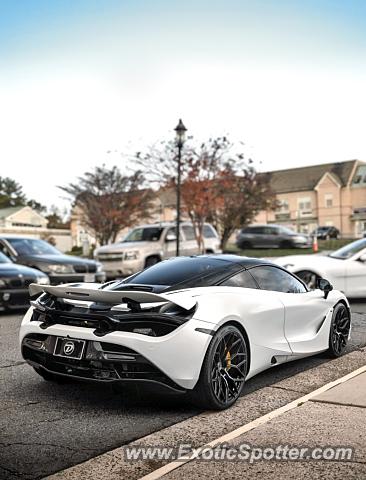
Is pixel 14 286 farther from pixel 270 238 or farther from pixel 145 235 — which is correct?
pixel 270 238

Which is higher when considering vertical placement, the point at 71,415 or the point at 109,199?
the point at 109,199

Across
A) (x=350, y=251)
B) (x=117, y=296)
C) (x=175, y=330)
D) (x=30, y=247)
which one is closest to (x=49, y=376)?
(x=117, y=296)

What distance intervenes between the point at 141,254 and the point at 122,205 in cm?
2108

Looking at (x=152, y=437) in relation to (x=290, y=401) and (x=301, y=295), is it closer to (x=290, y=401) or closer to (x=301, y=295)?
(x=290, y=401)

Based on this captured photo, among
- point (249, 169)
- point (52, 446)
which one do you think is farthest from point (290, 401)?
point (249, 169)

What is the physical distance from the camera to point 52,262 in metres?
13.1

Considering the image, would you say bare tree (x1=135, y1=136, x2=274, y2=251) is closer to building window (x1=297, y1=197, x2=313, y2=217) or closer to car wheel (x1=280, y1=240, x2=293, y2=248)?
car wheel (x1=280, y1=240, x2=293, y2=248)

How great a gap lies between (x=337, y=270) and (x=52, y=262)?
6241 mm

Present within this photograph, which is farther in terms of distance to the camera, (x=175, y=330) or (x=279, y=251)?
(x=279, y=251)

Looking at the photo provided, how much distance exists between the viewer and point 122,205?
38.4 metres

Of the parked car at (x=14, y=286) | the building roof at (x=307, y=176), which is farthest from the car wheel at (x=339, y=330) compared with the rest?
the building roof at (x=307, y=176)

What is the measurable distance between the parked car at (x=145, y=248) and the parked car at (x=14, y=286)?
21.0 feet

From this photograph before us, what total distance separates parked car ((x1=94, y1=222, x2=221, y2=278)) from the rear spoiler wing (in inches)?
483

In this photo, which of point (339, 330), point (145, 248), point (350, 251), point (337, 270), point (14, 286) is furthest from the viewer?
point (145, 248)
